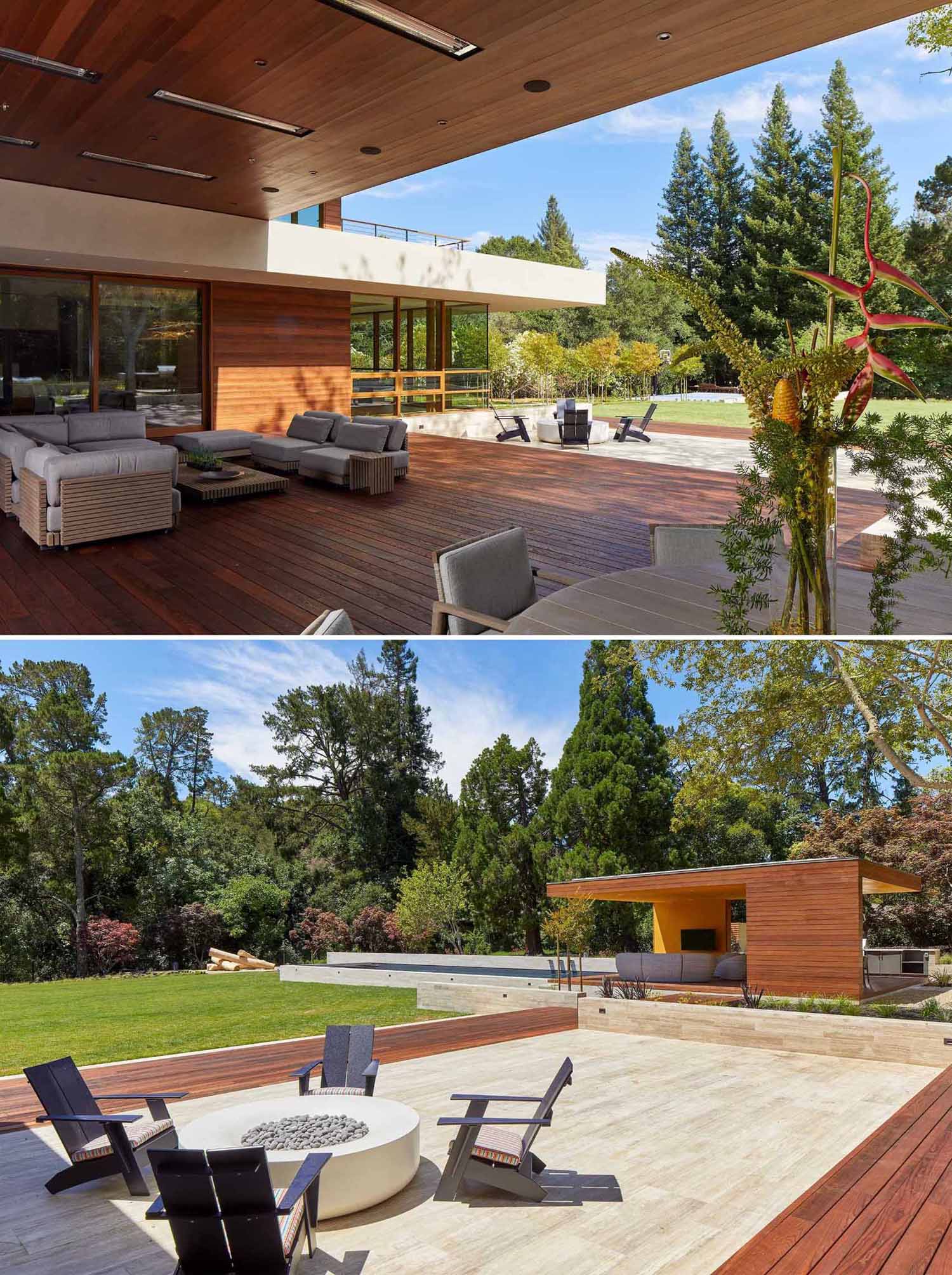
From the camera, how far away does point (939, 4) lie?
494 centimetres

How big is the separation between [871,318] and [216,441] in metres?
12.6

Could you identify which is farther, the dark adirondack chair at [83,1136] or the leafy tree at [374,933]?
the leafy tree at [374,933]

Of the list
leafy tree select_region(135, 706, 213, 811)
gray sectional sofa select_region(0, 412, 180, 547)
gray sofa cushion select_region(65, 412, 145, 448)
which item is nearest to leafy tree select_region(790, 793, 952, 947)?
gray sectional sofa select_region(0, 412, 180, 547)

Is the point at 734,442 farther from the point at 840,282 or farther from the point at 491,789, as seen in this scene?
the point at 840,282

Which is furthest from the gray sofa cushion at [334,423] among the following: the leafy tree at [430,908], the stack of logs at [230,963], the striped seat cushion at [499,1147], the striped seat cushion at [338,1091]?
the striped seat cushion at [499,1147]

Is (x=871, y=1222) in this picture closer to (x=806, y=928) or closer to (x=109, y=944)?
(x=806, y=928)

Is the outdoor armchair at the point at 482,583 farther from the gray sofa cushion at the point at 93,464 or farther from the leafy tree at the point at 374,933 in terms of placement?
the leafy tree at the point at 374,933

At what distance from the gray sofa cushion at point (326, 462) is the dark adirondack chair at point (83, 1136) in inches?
324

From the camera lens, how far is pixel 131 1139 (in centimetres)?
432

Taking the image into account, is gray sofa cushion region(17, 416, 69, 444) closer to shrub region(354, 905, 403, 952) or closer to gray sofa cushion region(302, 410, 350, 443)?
gray sofa cushion region(302, 410, 350, 443)

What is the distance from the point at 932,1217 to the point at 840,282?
3474 mm

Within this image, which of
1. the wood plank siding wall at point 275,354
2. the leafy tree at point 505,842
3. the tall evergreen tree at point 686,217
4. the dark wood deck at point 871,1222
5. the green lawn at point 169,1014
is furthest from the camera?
the leafy tree at point 505,842

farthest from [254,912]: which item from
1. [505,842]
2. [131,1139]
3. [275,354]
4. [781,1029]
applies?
[131,1139]

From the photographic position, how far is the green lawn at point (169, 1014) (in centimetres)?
899
